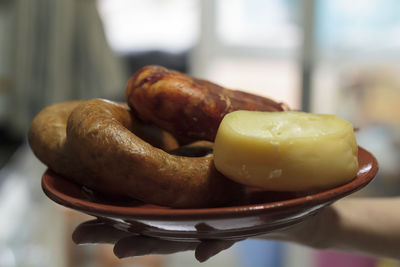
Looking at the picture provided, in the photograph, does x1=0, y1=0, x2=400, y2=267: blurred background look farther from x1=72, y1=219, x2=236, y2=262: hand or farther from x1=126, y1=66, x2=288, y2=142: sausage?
x1=126, y1=66, x2=288, y2=142: sausage

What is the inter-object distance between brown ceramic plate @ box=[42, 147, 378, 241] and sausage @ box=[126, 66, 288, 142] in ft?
0.37

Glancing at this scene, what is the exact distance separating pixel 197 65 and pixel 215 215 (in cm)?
155

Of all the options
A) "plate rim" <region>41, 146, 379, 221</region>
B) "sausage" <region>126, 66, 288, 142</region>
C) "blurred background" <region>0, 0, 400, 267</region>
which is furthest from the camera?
"blurred background" <region>0, 0, 400, 267</region>

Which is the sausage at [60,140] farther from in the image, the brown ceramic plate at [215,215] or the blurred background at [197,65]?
the blurred background at [197,65]

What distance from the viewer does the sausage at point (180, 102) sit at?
45cm

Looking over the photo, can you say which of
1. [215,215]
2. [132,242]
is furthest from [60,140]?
[215,215]

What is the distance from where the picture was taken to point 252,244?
1.64 m

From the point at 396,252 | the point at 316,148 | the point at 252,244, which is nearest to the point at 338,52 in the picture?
the point at 252,244

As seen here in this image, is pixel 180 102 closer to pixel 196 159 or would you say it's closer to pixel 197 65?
pixel 196 159

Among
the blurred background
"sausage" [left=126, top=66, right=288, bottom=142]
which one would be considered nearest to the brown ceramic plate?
"sausage" [left=126, top=66, right=288, bottom=142]

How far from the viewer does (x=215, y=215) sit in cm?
32

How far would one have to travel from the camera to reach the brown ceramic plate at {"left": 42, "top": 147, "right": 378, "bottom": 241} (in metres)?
0.33

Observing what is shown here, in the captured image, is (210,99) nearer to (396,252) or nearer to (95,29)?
(396,252)

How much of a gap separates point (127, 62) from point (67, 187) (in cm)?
156
